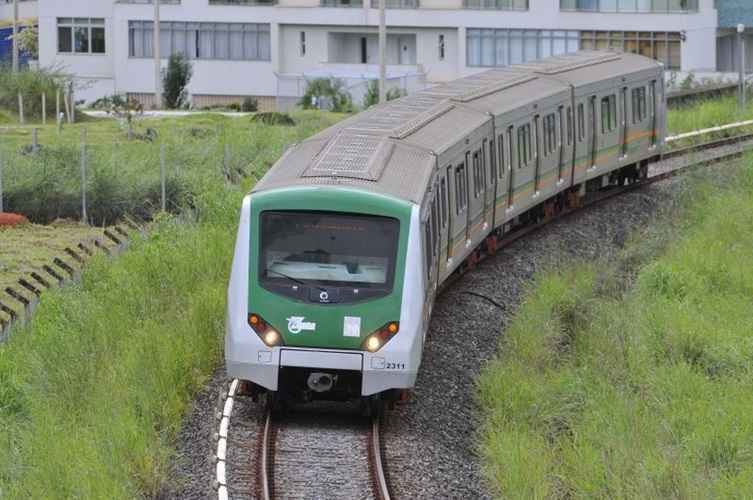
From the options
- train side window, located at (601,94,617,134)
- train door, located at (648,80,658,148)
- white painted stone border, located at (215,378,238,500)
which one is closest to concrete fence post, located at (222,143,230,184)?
train side window, located at (601,94,617,134)

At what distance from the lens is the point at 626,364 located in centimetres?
1944

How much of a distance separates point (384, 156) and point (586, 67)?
47.5 feet

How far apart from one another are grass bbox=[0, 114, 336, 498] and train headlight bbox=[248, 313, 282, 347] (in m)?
1.14

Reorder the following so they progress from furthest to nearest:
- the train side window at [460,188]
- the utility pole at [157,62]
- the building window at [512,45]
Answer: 1. the building window at [512,45]
2. the utility pole at [157,62]
3. the train side window at [460,188]

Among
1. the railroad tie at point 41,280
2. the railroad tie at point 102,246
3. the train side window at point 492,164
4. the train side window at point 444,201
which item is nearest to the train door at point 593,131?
the train side window at point 492,164

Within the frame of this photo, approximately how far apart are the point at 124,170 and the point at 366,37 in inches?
1372

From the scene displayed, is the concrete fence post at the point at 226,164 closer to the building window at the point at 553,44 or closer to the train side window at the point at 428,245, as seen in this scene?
the train side window at the point at 428,245

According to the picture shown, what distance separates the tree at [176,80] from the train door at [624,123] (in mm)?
33976

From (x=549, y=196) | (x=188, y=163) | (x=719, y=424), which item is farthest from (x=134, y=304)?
(x=188, y=163)

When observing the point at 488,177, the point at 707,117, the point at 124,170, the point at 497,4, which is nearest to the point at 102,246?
the point at 488,177

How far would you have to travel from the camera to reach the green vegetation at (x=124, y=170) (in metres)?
32.3

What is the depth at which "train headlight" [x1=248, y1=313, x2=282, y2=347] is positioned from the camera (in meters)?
16.1

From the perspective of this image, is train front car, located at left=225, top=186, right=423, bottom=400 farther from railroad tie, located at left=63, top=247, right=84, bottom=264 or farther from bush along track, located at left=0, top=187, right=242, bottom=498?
railroad tie, located at left=63, top=247, right=84, bottom=264

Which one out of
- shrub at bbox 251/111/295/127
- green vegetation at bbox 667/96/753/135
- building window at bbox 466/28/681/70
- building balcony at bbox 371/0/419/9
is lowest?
shrub at bbox 251/111/295/127
